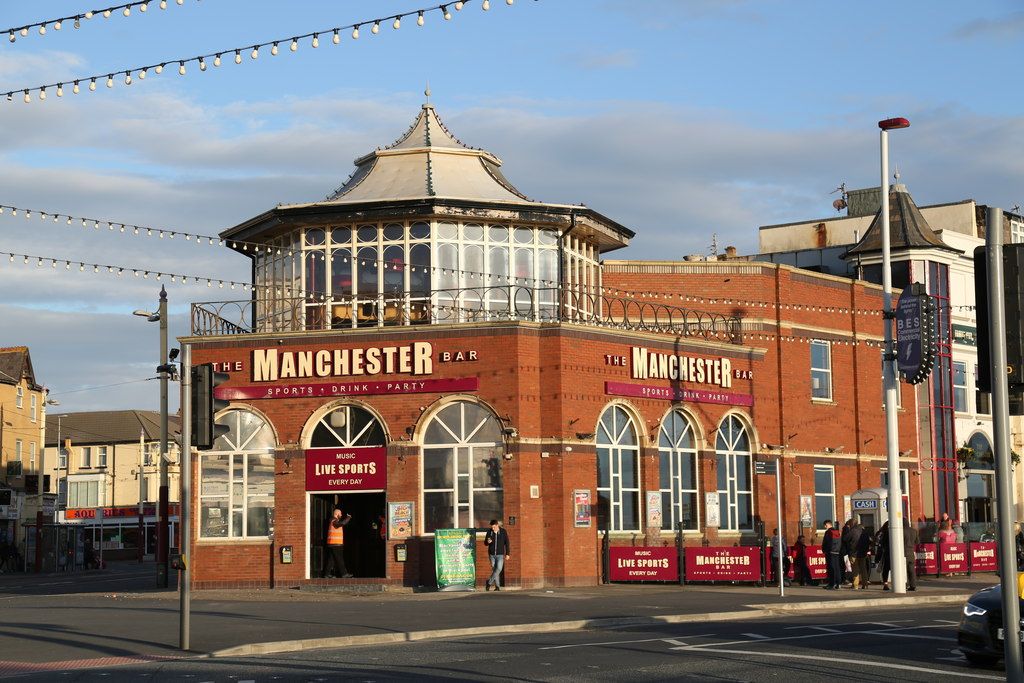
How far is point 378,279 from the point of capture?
34156 millimetres

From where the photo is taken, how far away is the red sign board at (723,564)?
1228 inches

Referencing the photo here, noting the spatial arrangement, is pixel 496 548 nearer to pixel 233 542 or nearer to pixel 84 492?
pixel 233 542

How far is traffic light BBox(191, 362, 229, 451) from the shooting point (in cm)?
1859

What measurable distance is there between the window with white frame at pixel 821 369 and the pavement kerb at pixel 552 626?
1402 centimetres

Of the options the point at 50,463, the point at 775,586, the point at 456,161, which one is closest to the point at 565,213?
the point at 456,161

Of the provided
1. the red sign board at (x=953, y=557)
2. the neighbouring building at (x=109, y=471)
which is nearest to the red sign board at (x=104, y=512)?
the neighbouring building at (x=109, y=471)

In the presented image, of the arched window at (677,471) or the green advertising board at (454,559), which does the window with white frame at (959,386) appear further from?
the green advertising board at (454,559)

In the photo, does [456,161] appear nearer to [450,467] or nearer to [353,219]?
[353,219]

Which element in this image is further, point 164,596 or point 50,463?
point 50,463

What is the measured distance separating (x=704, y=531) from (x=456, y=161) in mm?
11706

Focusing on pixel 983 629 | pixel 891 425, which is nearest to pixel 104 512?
pixel 891 425

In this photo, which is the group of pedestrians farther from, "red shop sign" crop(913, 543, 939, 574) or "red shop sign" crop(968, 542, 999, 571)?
"red shop sign" crop(968, 542, 999, 571)

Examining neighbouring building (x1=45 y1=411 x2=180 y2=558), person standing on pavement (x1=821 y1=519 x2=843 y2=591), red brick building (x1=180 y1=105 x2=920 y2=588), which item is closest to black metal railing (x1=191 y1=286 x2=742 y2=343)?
red brick building (x1=180 y1=105 x2=920 y2=588)

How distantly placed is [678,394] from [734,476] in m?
3.38
